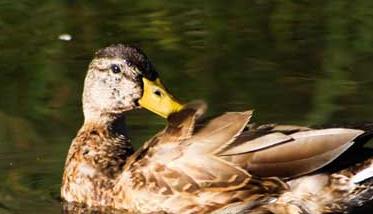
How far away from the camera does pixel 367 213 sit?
9.03 m

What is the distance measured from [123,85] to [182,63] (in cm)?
199

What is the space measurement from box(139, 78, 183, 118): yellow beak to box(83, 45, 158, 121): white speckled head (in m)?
0.04

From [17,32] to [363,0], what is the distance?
8.96ft

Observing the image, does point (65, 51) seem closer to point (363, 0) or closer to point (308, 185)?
point (363, 0)

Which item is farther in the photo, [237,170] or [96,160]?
[96,160]

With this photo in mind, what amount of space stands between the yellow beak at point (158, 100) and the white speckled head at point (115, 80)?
0.04 metres

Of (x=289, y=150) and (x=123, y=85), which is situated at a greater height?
(x=123, y=85)

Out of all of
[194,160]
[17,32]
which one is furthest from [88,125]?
[17,32]

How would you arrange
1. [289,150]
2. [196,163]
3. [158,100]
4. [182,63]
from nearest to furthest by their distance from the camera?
[289,150], [196,163], [158,100], [182,63]

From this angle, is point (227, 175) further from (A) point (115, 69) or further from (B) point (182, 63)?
(B) point (182, 63)

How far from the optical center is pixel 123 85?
9852mm

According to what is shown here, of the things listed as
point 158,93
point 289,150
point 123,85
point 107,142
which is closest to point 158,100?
point 158,93

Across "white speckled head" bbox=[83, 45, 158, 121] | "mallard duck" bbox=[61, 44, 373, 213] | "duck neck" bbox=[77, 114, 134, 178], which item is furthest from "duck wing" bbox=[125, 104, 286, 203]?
"white speckled head" bbox=[83, 45, 158, 121]

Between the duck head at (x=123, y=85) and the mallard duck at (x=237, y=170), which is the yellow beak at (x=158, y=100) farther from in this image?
the mallard duck at (x=237, y=170)
